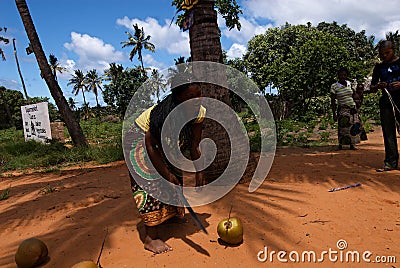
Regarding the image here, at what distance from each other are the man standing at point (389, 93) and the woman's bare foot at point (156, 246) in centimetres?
321

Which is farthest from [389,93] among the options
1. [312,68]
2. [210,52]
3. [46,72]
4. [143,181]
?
[312,68]

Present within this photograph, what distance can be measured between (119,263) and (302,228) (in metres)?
1.59

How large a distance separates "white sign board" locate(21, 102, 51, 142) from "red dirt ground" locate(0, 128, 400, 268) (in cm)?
789

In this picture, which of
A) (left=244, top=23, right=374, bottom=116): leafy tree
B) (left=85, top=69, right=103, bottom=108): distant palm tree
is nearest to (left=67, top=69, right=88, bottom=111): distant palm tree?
(left=85, top=69, right=103, bottom=108): distant palm tree

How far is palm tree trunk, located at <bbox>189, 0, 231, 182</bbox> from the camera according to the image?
4.12m

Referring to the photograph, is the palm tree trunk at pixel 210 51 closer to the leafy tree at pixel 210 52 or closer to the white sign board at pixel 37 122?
the leafy tree at pixel 210 52

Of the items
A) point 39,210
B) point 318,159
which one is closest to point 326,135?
point 318,159

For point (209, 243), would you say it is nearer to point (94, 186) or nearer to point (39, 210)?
point (39, 210)

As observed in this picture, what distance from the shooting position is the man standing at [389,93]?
3.91 metres

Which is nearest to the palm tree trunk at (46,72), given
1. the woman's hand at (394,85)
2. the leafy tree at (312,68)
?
the woman's hand at (394,85)

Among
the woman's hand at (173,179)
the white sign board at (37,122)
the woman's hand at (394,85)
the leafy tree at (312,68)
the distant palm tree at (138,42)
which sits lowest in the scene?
the woman's hand at (173,179)

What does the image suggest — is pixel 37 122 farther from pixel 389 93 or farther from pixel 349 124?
pixel 389 93

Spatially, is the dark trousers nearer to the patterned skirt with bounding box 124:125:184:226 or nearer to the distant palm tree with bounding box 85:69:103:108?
the patterned skirt with bounding box 124:125:184:226

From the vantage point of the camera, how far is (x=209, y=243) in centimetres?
247
